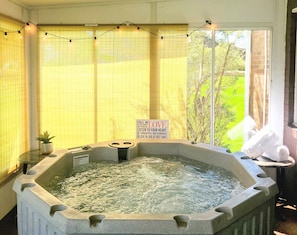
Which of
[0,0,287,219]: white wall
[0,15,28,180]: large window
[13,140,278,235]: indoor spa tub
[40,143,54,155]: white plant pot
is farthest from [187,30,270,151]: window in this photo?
[0,15,28,180]: large window

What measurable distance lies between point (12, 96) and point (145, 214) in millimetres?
2779

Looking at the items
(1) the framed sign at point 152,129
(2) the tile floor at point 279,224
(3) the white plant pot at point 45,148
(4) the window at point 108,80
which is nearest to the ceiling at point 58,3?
(4) the window at point 108,80

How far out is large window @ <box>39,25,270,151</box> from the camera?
181 inches

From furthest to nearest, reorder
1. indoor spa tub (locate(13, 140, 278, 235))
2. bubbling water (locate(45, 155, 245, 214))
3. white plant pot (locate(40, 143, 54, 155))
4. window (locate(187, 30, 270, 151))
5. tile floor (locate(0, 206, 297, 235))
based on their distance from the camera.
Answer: window (locate(187, 30, 270, 151)), white plant pot (locate(40, 143, 54, 155)), tile floor (locate(0, 206, 297, 235)), bubbling water (locate(45, 155, 245, 214)), indoor spa tub (locate(13, 140, 278, 235))

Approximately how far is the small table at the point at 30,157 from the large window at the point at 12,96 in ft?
0.45

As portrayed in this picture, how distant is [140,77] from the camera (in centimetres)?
463

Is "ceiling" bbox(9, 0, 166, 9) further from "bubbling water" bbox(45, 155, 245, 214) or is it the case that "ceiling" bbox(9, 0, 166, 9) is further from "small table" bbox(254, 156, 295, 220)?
"small table" bbox(254, 156, 295, 220)

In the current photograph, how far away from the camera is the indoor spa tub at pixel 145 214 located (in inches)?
74.5

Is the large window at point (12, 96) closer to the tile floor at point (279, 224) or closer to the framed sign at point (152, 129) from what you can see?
the tile floor at point (279, 224)

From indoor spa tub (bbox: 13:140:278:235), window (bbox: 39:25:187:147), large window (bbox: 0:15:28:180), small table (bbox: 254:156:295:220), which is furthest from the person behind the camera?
window (bbox: 39:25:187:147)

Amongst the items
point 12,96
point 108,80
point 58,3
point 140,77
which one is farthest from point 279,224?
point 58,3

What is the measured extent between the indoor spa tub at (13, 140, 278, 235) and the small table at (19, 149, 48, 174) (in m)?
0.67

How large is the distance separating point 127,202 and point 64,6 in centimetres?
292

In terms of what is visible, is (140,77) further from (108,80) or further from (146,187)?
(146,187)
